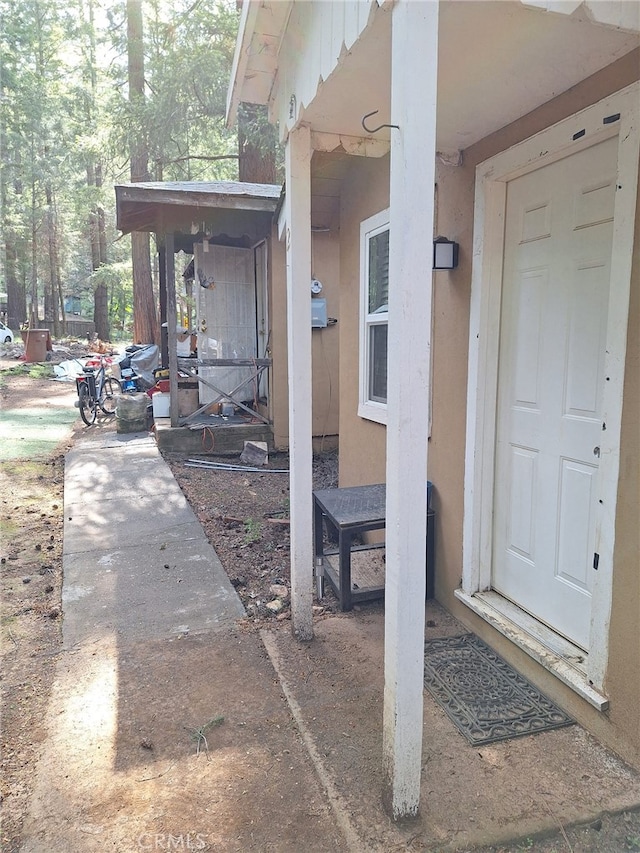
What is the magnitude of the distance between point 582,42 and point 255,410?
21.4ft

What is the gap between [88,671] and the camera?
259cm

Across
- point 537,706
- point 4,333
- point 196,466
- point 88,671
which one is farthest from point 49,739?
point 4,333

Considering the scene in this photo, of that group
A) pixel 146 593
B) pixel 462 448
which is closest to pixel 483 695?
pixel 462 448

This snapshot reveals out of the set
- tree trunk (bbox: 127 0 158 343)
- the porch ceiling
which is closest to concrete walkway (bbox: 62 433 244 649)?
the porch ceiling

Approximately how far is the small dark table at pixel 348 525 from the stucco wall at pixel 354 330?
507 mm

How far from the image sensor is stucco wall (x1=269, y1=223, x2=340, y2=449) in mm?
7176

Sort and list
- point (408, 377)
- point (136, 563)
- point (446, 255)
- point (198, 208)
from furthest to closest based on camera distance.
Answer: point (198, 208) → point (136, 563) → point (446, 255) → point (408, 377)

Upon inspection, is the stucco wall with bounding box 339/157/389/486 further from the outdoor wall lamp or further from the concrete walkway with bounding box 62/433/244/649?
the concrete walkway with bounding box 62/433/244/649

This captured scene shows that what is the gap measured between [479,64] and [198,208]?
18.0 feet

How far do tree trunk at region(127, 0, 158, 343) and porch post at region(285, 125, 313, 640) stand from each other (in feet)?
33.2

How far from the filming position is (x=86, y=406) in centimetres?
884

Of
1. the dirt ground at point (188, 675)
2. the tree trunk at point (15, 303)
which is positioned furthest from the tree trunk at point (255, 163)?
the tree trunk at point (15, 303)

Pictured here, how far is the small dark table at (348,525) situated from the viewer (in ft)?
10.0

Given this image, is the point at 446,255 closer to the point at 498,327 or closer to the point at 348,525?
the point at 498,327
